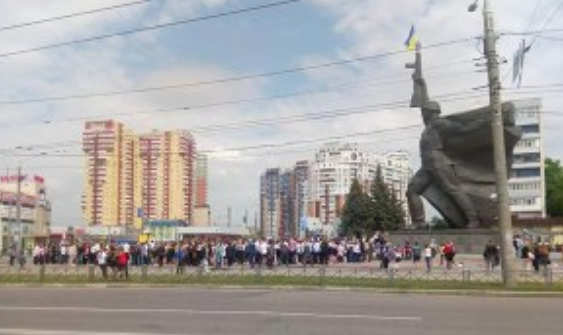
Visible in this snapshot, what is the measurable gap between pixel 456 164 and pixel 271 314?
116 ft

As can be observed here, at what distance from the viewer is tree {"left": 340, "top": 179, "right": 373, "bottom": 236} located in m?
87.1

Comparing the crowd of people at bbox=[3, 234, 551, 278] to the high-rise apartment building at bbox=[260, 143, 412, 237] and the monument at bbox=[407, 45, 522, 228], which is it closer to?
the monument at bbox=[407, 45, 522, 228]

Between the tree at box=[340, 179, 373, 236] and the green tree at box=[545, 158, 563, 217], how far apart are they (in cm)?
4081

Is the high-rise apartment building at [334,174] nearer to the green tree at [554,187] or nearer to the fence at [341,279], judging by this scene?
the green tree at [554,187]

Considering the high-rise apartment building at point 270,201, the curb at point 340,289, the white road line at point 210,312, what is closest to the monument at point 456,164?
the curb at point 340,289

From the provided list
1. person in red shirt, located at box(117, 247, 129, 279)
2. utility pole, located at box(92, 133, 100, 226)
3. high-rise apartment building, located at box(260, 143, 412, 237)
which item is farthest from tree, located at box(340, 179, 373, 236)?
person in red shirt, located at box(117, 247, 129, 279)

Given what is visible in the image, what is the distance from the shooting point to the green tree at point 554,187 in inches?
4671

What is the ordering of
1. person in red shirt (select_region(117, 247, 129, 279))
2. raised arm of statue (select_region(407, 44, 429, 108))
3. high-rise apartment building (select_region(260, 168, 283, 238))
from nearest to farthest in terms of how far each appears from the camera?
person in red shirt (select_region(117, 247, 129, 279)) < raised arm of statue (select_region(407, 44, 429, 108)) < high-rise apartment building (select_region(260, 168, 283, 238))

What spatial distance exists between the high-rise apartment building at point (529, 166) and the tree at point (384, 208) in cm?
3916

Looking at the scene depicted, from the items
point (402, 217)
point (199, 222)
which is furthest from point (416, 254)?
point (199, 222)

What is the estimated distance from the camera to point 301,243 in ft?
140

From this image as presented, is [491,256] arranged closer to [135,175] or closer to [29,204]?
[135,175]

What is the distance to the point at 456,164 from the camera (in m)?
50.7

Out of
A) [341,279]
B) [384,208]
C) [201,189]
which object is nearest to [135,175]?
[384,208]
